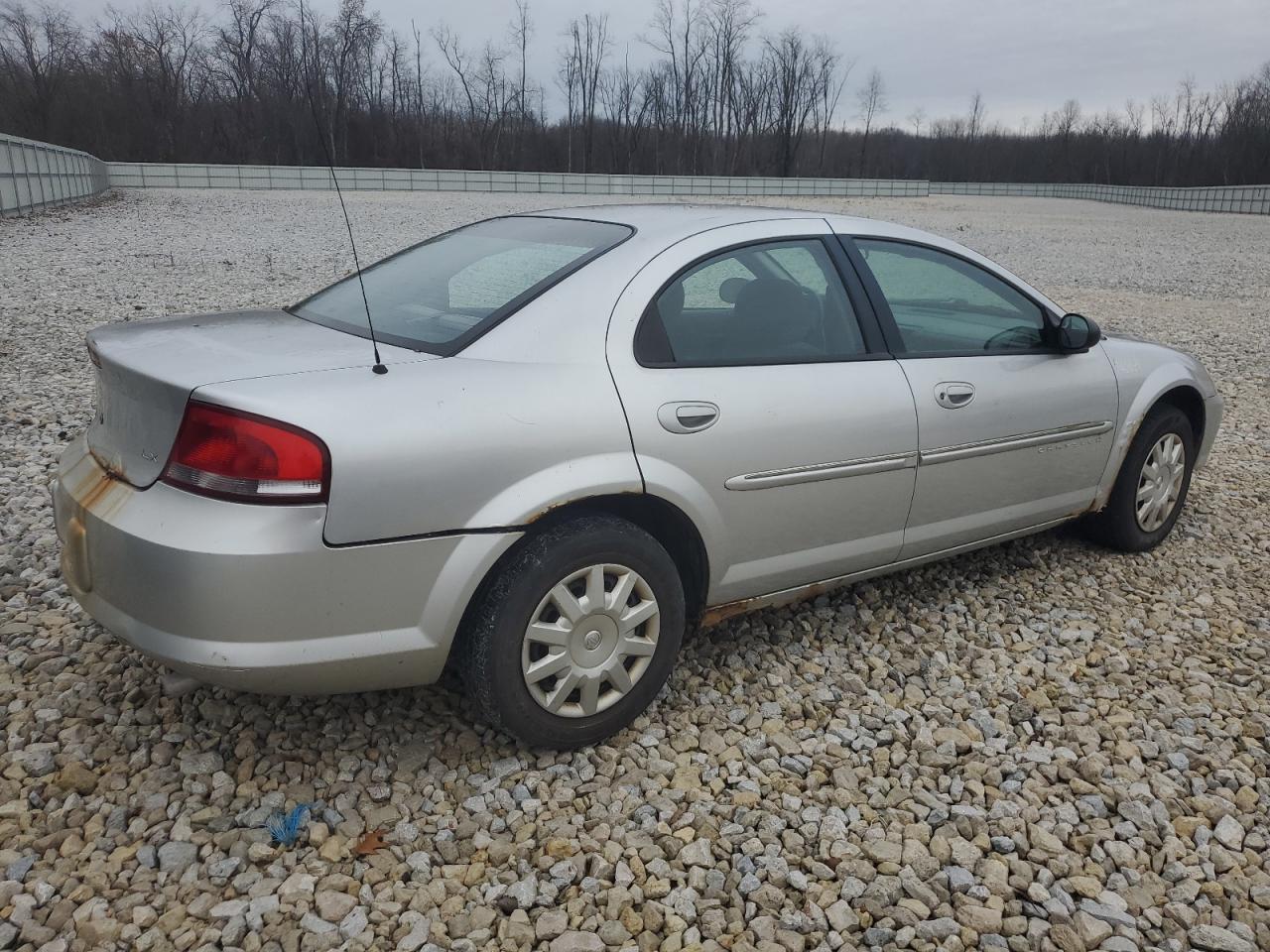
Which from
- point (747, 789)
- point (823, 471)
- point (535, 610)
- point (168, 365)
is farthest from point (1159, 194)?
point (168, 365)

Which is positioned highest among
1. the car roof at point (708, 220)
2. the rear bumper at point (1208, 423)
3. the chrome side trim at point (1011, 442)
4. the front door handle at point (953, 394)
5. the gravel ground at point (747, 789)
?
the car roof at point (708, 220)

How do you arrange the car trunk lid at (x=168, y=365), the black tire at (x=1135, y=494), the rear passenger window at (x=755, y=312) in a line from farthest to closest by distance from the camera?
the black tire at (x=1135, y=494) → the rear passenger window at (x=755, y=312) → the car trunk lid at (x=168, y=365)

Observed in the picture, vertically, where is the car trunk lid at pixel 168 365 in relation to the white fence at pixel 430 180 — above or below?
Result: above

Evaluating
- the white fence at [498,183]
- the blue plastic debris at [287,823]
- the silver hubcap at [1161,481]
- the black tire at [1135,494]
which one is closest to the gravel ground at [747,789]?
the blue plastic debris at [287,823]

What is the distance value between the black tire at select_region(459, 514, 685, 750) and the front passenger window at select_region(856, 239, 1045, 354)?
51.0 inches

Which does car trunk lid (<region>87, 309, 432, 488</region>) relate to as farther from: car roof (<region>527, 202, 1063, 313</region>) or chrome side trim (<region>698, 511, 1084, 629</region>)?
chrome side trim (<region>698, 511, 1084, 629</region>)

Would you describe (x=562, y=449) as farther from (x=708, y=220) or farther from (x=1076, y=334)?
(x=1076, y=334)

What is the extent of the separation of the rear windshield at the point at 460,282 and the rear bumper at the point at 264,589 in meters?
0.64

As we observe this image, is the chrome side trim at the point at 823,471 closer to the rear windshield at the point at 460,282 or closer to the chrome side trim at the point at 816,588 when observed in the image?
the chrome side trim at the point at 816,588

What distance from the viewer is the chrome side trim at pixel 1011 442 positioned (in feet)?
11.2

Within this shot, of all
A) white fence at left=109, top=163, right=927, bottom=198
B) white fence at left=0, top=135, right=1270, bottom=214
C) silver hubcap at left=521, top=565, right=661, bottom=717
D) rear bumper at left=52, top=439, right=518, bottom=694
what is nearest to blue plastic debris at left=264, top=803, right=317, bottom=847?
rear bumper at left=52, top=439, right=518, bottom=694

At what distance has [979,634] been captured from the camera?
3.73 meters

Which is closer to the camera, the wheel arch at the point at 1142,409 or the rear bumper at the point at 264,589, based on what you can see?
the rear bumper at the point at 264,589

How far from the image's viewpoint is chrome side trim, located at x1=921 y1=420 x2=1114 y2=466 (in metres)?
3.41
